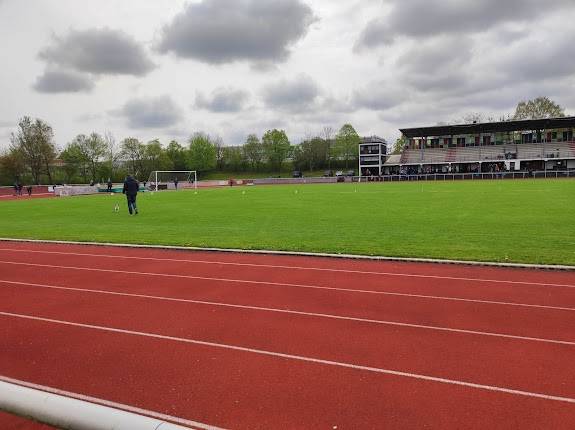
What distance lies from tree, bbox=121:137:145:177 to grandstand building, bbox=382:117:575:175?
49538 millimetres

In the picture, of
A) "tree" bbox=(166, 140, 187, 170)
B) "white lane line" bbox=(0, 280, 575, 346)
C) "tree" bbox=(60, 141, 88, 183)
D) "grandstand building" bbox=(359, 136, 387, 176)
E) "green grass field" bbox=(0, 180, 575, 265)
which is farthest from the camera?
"tree" bbox=(166, 140, 187, 170)

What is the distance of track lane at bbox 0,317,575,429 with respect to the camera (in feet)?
12.6

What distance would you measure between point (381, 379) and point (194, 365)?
83.9 inches

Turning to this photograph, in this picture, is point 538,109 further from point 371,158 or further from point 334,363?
point 334,363

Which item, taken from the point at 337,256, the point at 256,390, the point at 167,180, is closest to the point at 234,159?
the point at 167,180

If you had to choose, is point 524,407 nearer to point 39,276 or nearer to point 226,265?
point 226,265

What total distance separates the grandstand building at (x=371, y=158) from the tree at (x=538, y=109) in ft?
92.2

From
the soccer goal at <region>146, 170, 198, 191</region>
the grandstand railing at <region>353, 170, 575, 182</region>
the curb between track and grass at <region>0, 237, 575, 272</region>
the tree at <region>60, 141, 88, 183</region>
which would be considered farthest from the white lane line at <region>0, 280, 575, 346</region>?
the tree at <region>60, 141, 88, 183</region>

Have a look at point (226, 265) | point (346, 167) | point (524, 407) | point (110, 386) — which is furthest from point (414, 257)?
point (346, 167)

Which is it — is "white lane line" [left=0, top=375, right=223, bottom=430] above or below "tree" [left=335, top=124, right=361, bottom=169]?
below

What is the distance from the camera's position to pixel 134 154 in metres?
88.5

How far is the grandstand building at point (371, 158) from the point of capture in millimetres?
84125

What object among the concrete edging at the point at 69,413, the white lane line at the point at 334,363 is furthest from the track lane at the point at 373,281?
the concrete edging at the point at 69,413

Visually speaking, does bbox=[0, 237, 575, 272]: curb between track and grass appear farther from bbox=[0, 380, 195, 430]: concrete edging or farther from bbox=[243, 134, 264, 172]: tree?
bbox=[243, 134, 264, 172]: tree
